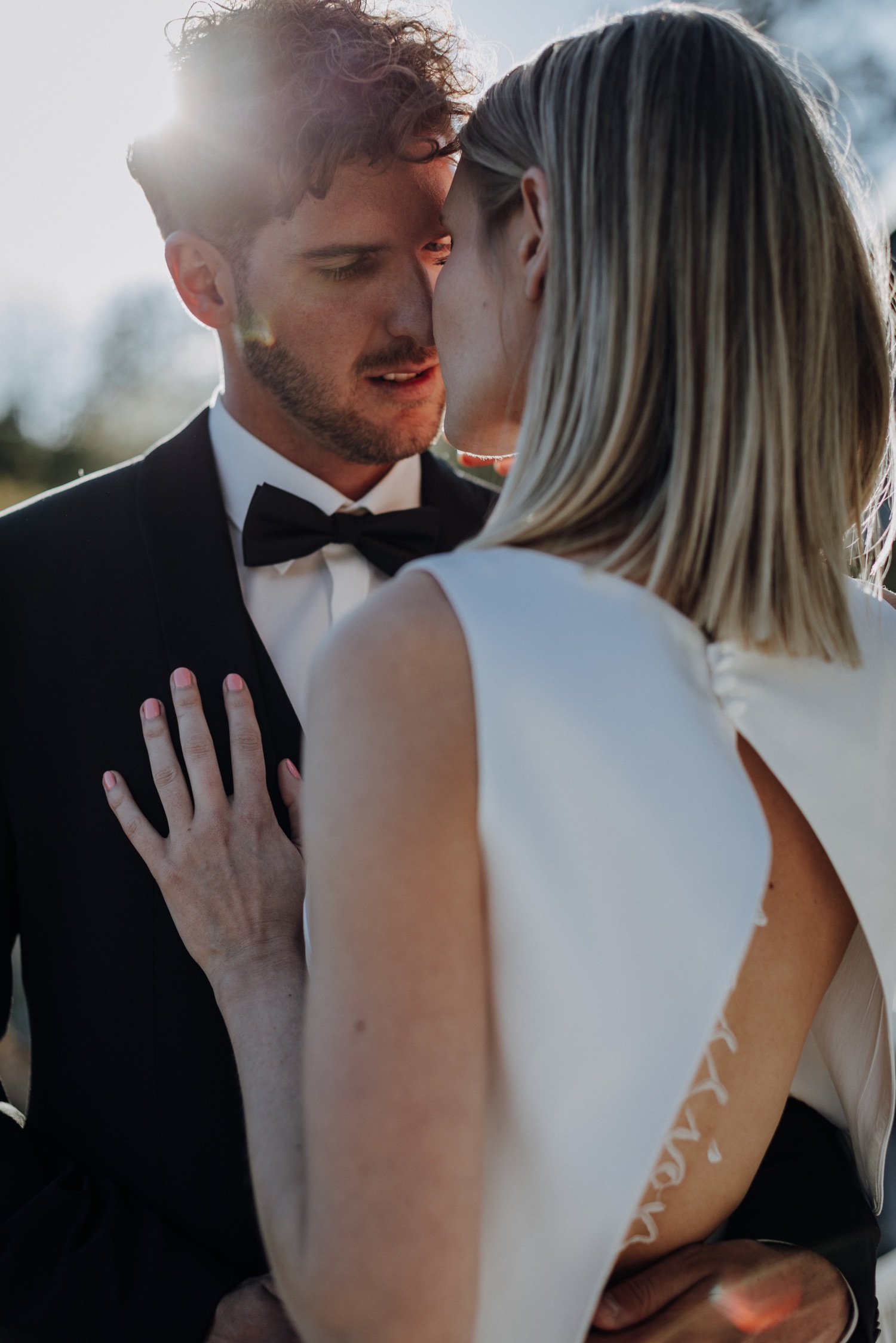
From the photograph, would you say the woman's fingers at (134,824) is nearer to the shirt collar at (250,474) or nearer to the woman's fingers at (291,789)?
the woman's fingers at (291,789)

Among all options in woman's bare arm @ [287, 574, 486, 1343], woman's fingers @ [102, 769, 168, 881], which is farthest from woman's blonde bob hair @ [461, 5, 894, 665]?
woman's fingers @ [102, 769, 168, 881]

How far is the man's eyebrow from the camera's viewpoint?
1.95 m

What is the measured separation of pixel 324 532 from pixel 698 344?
3.30ft

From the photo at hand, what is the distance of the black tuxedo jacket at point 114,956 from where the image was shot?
1.45 metres

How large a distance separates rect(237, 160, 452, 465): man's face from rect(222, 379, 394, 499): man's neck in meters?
0.03

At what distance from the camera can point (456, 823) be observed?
2.99ft

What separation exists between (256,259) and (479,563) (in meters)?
1.36

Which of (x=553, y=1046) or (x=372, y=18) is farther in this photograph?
(x=372, y=18)

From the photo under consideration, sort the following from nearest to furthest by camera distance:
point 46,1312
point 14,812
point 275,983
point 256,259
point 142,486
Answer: point 275,983, point 46,1312, point 14,812, point 142,486, point 256,259

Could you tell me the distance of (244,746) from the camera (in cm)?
157

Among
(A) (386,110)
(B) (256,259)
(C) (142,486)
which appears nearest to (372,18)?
(A) (386,110)

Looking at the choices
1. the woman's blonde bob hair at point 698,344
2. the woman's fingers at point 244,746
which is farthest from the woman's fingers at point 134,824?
the woman's blonde bob hair at point 698,344

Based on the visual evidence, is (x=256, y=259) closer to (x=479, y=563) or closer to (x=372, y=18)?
(x=372, y=18)

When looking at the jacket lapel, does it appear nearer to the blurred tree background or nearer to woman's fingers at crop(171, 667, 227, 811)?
woman's fingers at crop(171, 667, 227, 811)
